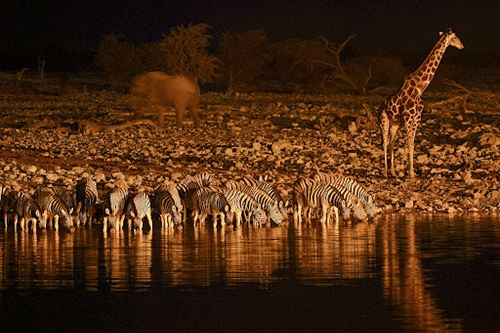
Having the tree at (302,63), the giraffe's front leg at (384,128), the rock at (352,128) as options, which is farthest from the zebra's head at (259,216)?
the tree at (302,63)

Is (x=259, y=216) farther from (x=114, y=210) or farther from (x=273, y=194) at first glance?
(x=114, y=210)

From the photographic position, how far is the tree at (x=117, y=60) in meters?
53.8

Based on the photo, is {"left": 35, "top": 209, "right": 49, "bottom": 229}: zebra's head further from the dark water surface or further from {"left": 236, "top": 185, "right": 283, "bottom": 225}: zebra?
{"left": 236, "top": 185, "right": 283, "bottom": 225}: zebra

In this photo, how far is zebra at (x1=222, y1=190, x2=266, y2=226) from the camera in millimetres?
15062

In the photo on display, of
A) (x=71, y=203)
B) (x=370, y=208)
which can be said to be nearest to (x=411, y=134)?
(x=370, y=208)

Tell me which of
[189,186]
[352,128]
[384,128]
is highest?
[352,128]

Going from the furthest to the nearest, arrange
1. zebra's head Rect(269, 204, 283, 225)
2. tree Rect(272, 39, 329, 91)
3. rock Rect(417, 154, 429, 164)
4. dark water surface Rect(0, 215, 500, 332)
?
tree Rect(272, 39, 329, 91)
rock Rect(417, 154, 429, 164)
zebra's head Rect(269, 204, 283, 225)
dark water surface Rect(0, 215, 500, 332)

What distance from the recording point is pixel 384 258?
39.4ft

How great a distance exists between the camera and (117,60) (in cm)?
5438

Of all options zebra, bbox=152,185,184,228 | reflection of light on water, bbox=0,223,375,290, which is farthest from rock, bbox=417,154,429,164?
zebra, bbox=152,185,184,228

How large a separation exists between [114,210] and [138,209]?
0.31m

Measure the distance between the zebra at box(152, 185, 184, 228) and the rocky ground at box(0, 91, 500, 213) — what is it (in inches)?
107

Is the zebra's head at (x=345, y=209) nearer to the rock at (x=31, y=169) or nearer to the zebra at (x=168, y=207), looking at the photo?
the zebra at (x=168, y=207)

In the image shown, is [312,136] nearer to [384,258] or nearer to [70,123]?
[70,123]
